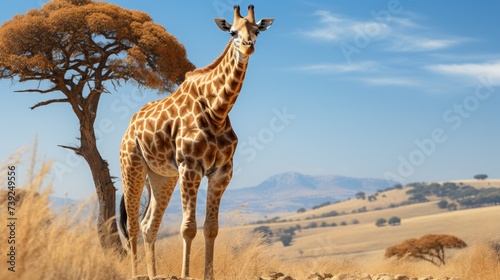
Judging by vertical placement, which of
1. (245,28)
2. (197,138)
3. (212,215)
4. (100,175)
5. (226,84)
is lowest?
(212,215)

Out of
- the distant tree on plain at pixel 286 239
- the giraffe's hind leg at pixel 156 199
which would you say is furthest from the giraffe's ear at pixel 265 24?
the distant tree on plain at pixel 286 239

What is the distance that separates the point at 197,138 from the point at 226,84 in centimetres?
84

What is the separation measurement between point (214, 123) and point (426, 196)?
118412 mm

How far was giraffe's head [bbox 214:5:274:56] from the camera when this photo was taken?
8703 mm

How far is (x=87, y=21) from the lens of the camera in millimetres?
17438

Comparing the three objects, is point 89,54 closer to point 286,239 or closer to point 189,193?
point 189,193

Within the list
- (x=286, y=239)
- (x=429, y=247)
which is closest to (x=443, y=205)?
(x=286, y=239)

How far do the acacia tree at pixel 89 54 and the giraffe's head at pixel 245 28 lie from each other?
875 centimetres

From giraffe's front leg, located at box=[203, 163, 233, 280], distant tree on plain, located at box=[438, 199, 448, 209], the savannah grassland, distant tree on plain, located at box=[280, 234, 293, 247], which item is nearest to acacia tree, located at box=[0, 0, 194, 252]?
the savannah grassland

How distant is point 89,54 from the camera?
1839 centimetres

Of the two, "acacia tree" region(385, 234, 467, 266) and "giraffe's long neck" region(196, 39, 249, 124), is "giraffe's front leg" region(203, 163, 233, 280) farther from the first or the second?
"acacia tree" region(385, 234, 467, 266)

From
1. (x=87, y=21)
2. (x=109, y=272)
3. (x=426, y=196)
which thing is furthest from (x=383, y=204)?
(x=109, y=272)

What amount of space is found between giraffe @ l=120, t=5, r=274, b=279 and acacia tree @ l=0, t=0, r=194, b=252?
A: 23.5ft

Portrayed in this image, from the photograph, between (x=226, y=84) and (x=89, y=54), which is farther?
(x=89, y=54)
